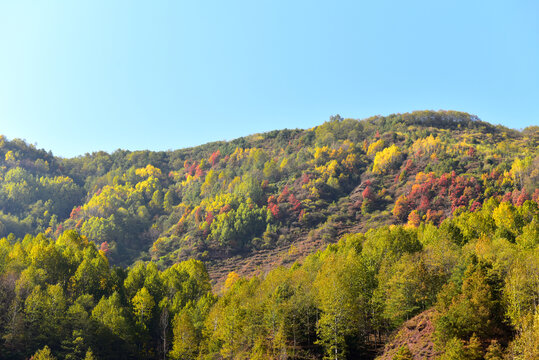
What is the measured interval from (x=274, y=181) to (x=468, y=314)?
15210 cm

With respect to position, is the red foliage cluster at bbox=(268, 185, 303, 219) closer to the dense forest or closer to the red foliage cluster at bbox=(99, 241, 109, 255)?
the dense forest

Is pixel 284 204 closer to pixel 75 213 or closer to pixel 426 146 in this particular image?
pixel 426 146

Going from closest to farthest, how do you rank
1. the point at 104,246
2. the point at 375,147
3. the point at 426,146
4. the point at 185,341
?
the point at 185,341 < the point at 104,246 < the point at 426,146 < the point at 375,147

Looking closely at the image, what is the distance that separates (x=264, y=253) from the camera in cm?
14125

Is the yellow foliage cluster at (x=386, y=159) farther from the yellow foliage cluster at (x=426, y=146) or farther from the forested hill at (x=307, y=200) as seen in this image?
the yellow foliage cluster at (x=426, y=146)

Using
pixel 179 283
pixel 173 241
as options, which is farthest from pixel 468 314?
pixel 173 241

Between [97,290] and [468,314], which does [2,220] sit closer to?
[97,290]

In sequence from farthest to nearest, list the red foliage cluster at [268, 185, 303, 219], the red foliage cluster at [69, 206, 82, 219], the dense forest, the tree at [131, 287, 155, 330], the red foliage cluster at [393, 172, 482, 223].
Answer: the red foliage cluster at [69, 206, 82, 219], the red foliage cluster at [268, 185, 303, 219], the red foliage cluster at [393, 172, 482, 223], the tree at [131, 287, 155, 330], the dense forest

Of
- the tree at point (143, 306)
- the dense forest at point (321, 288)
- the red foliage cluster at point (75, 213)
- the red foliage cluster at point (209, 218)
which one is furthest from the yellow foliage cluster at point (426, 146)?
the red foliage cluster at point (75, 213)

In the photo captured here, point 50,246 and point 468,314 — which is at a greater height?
point 50,246

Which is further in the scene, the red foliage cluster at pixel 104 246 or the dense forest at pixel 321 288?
the red foliage cluster at pixel 104 246

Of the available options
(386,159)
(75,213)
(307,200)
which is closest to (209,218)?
(307,200)

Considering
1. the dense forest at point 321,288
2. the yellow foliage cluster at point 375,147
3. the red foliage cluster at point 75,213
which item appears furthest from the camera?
the yellow foliage cluster at point 375,147

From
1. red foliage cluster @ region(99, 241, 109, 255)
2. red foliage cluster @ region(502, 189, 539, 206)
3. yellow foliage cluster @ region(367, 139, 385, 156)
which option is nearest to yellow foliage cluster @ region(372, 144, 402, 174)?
yellow foliage cluster @ region(367, 139, 385, 156)
